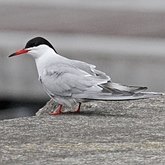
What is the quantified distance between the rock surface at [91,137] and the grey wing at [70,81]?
168 mm

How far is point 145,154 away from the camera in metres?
4.80

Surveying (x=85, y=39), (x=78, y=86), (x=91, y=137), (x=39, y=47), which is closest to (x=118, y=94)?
(x=78, y=86)

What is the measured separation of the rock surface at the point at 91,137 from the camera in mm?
4727

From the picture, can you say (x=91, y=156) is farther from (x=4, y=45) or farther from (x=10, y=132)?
(x=4, y=45)

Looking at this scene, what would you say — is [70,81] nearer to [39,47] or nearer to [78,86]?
[78,86]

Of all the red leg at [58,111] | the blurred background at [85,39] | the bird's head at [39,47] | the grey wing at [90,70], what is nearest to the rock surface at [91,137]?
the red leg at [58,111]

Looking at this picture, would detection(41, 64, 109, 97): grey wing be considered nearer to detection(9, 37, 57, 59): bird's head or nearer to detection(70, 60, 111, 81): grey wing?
detection(70, 60, 111, 81): grey wing

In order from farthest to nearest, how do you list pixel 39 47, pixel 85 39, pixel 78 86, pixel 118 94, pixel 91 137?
pixel 85 39, pixel 39 47, pixel 78 86, pixel 118 94, pixel 91 137

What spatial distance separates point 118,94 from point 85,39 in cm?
709

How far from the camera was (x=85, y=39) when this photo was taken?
13047 millimetres

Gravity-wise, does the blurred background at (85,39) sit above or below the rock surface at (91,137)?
below

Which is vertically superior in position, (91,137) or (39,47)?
(39,47)

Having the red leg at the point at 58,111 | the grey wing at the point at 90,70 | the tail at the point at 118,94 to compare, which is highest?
the grey wing at the point at 90,70

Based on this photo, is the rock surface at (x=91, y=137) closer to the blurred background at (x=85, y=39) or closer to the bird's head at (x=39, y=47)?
the bird's head at (x=39, y=47)
